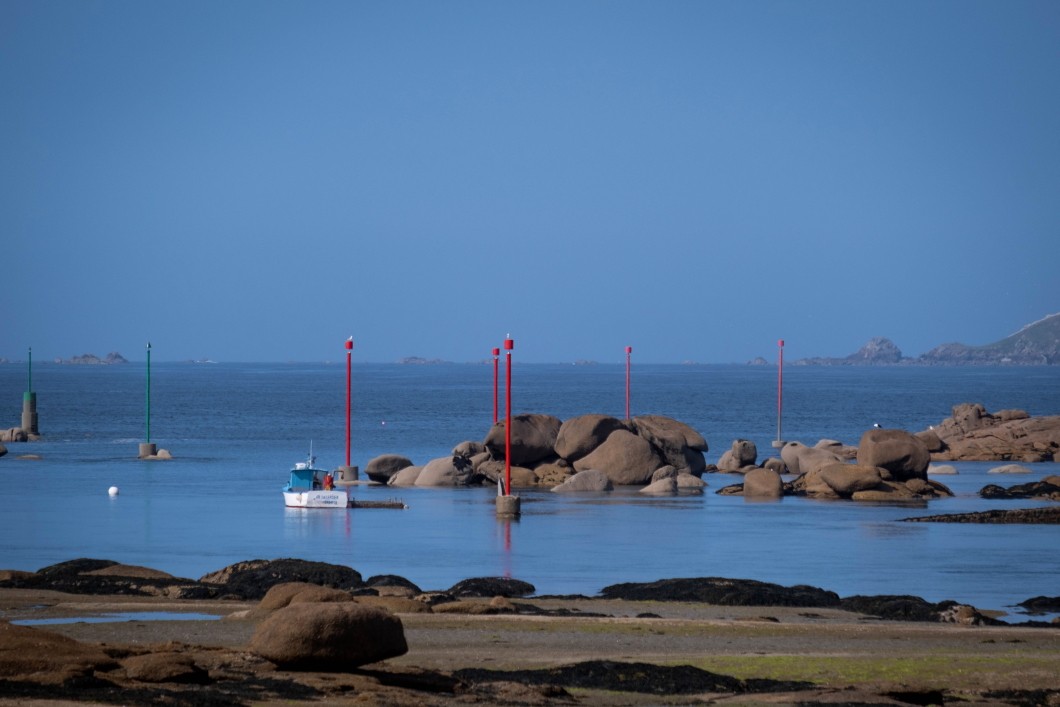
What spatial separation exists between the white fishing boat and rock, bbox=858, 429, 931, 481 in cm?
1727

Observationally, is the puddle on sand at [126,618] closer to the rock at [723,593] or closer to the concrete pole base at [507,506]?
the rock at [723,593]

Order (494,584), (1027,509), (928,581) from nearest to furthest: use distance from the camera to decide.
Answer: (494,584)
(928,581)
(1027,509)

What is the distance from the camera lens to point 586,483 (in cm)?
5006

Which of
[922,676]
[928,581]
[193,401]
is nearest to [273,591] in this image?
[922,676]

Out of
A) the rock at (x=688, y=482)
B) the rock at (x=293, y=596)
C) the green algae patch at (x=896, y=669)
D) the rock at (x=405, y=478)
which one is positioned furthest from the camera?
the rock at (x=405, y=478)

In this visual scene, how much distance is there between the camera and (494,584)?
26.8 meters

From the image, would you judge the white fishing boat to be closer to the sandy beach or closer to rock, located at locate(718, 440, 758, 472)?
rock, located at locate(718, 440, 758, 472)

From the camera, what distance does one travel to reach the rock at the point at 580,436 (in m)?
52.9

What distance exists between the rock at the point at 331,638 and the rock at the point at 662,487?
34.5m

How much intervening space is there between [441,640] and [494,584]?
22.7ft

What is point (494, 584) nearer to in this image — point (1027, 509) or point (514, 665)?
point (514, 665)

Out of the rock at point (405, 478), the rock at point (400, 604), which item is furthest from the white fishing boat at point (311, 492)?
the rock at point (400, 604)

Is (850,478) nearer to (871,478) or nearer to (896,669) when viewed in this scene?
(871,478)

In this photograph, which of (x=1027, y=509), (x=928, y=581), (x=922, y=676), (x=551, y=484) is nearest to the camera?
(x=922, y=676)
